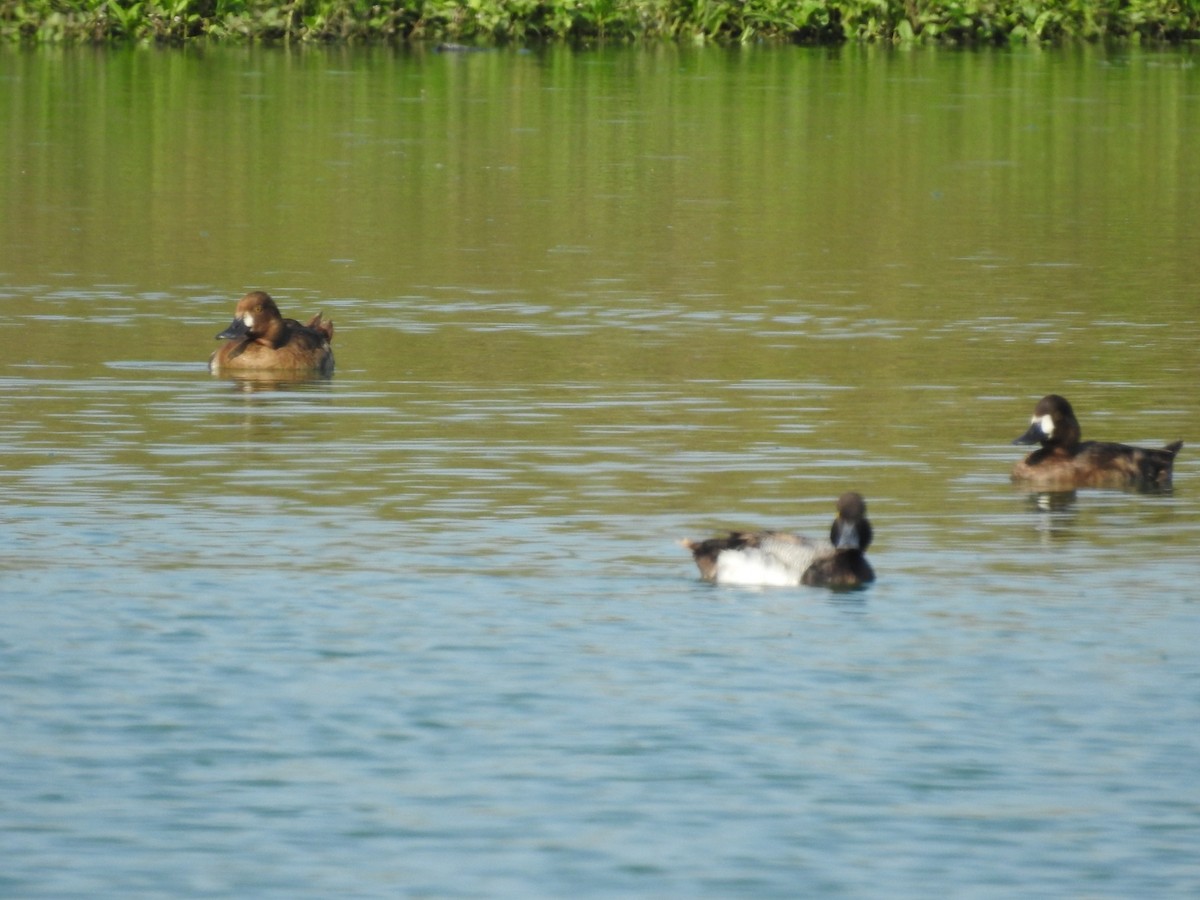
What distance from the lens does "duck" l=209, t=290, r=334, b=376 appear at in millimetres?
17906

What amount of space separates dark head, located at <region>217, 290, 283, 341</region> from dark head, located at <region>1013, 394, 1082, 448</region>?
19.0ft

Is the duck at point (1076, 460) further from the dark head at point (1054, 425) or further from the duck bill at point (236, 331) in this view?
the duck bill at point (236, 331)

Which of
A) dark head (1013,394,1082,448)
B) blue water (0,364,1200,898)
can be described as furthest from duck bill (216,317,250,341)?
dark head (1013,394,1082,448)

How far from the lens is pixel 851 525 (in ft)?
37.8

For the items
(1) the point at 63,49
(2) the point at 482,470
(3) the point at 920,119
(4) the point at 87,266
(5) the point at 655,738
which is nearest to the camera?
(5) the point at 655,738

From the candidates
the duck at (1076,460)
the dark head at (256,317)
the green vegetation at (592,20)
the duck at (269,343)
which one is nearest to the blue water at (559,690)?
the duck at (1076,460)

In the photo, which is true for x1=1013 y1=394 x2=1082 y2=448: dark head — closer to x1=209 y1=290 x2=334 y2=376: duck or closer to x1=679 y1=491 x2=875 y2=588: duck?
x1=679 y1=491 x2=875 y2=588: duck

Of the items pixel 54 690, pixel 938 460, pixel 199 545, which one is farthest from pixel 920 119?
pixel 54 690

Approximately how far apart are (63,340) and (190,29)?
37101 mm

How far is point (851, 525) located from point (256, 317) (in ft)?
24.4

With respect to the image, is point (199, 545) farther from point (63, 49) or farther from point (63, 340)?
point (63, 49)

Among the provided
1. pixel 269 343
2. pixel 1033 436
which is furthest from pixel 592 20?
pixel 1033 436

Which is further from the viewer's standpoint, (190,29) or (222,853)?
(190,29)

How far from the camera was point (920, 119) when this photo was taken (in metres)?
38.7
